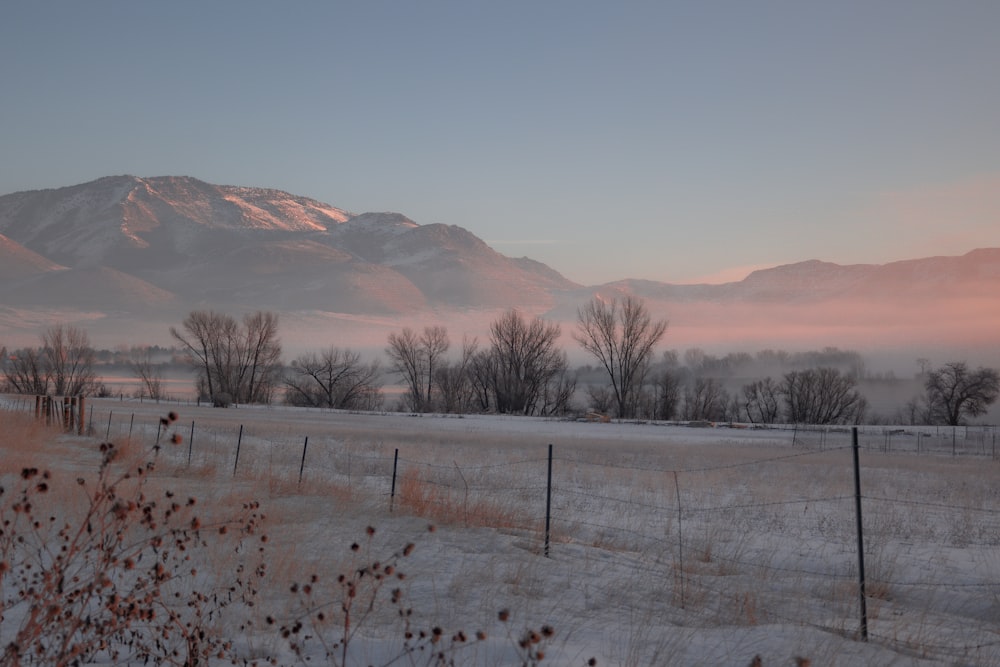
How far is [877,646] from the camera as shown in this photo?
6758mm

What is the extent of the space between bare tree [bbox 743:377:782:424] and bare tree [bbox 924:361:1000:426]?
14.8 m

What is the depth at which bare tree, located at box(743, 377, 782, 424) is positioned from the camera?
79.9 m

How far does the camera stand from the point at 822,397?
78.6 m

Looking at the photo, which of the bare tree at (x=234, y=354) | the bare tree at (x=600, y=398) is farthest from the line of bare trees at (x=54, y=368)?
the bare tree at (x=600, y=398)

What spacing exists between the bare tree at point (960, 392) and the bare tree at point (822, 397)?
7509 millimetres

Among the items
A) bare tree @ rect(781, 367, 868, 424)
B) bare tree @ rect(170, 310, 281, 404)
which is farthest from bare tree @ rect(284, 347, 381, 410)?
bare tree @ rect(781, 367, 868, 424)

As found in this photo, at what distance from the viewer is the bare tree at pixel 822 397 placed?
3083 inches

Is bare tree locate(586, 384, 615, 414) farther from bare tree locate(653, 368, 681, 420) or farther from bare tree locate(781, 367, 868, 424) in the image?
bare tree locate(781, 367, 868, 424)

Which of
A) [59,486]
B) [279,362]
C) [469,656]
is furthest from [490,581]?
[279,362]

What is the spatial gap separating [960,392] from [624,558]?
7228 centimetres

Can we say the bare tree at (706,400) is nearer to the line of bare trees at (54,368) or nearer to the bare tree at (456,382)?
the bare tree at (456,382)

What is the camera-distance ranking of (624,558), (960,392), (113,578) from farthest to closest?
(960,392) < (624,558) < (113,578)

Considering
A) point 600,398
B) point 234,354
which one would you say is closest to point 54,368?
point 234,354

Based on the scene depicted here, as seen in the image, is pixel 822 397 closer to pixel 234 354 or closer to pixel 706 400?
pixel 706 400
